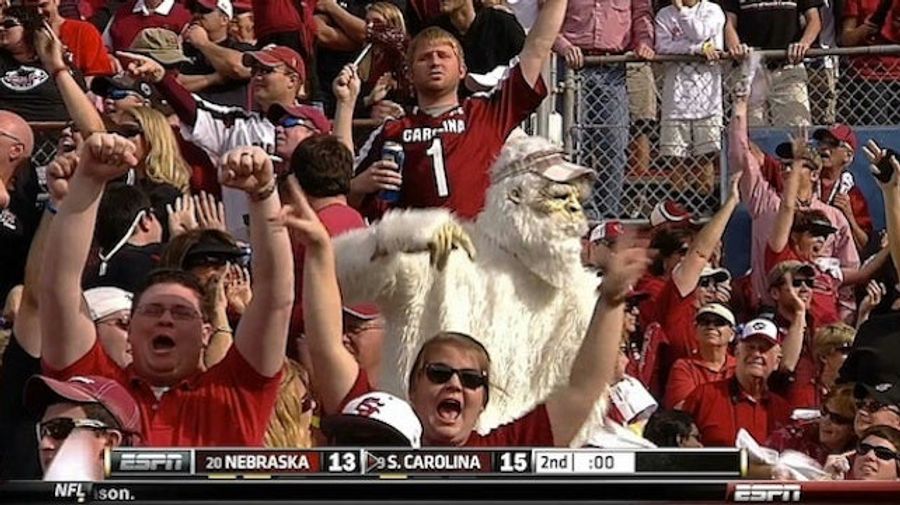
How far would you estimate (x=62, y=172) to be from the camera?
562cm

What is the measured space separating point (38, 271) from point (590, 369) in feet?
5.11

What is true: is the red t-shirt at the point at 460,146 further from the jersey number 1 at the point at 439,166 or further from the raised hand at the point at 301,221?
the raised hand at the point at 301,221

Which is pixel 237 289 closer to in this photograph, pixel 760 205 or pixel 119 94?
pixel 119 94

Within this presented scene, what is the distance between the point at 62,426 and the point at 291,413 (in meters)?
0.93

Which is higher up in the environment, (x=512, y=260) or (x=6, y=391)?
(x=512, y=260)

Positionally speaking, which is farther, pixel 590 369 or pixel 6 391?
pixel 6 391

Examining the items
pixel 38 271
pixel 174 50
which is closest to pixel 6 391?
pixel 38 271

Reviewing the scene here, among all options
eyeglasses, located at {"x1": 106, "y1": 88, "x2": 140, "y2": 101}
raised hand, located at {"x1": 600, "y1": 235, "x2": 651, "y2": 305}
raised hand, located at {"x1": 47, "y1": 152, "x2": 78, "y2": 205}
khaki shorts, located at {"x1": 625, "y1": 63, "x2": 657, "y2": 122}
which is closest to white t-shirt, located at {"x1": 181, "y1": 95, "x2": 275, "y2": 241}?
eyeglasses, located at {"x1": 106, "y1": 88, "x2": 140, "y2": 101}

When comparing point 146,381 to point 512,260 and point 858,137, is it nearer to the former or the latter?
point 512,260

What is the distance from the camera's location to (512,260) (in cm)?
697

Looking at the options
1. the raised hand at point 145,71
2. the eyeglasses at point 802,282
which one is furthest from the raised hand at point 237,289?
the eyeglasses at point 802,282

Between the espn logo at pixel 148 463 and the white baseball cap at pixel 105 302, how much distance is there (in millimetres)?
2403

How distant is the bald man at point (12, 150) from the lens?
330 inches

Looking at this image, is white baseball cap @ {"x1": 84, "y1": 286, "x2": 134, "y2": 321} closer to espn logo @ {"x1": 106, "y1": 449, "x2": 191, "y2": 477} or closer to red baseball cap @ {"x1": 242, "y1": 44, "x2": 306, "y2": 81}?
espn logo @ {"x1": 106, "y1": 449, "x2": 191, "y2": 477}
